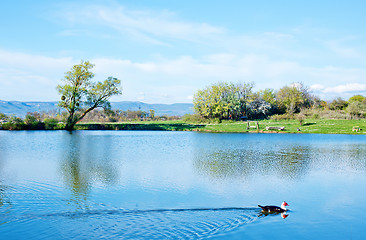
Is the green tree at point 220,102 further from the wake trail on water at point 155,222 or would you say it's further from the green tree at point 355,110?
the wake trail on water at point 155,222

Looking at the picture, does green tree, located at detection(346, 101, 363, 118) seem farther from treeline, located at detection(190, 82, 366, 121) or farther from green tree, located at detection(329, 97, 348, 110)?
green tree, located at detection(329, 97, 348, 110)

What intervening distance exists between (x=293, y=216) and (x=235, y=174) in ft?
17.8

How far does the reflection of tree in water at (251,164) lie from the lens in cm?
1459

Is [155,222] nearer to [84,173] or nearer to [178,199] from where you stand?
[178,199]

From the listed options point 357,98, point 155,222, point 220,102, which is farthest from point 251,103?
point 155,222

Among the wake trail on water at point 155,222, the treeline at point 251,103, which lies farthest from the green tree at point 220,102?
the wake trail on water at point 155,222

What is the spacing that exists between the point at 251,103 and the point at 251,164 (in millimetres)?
49493

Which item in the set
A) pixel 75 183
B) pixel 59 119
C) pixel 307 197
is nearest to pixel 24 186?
pixel 75 183

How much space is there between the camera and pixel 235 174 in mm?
14195

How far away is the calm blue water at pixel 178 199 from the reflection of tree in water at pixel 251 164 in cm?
6

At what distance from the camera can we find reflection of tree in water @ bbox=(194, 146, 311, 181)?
1459cm

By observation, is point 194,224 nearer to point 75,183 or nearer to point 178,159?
point 75,183

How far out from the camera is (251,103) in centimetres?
6506

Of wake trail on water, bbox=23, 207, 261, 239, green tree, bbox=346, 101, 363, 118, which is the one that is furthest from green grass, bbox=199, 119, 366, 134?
wake trail on water, bbox=23, 207, 261, 239
